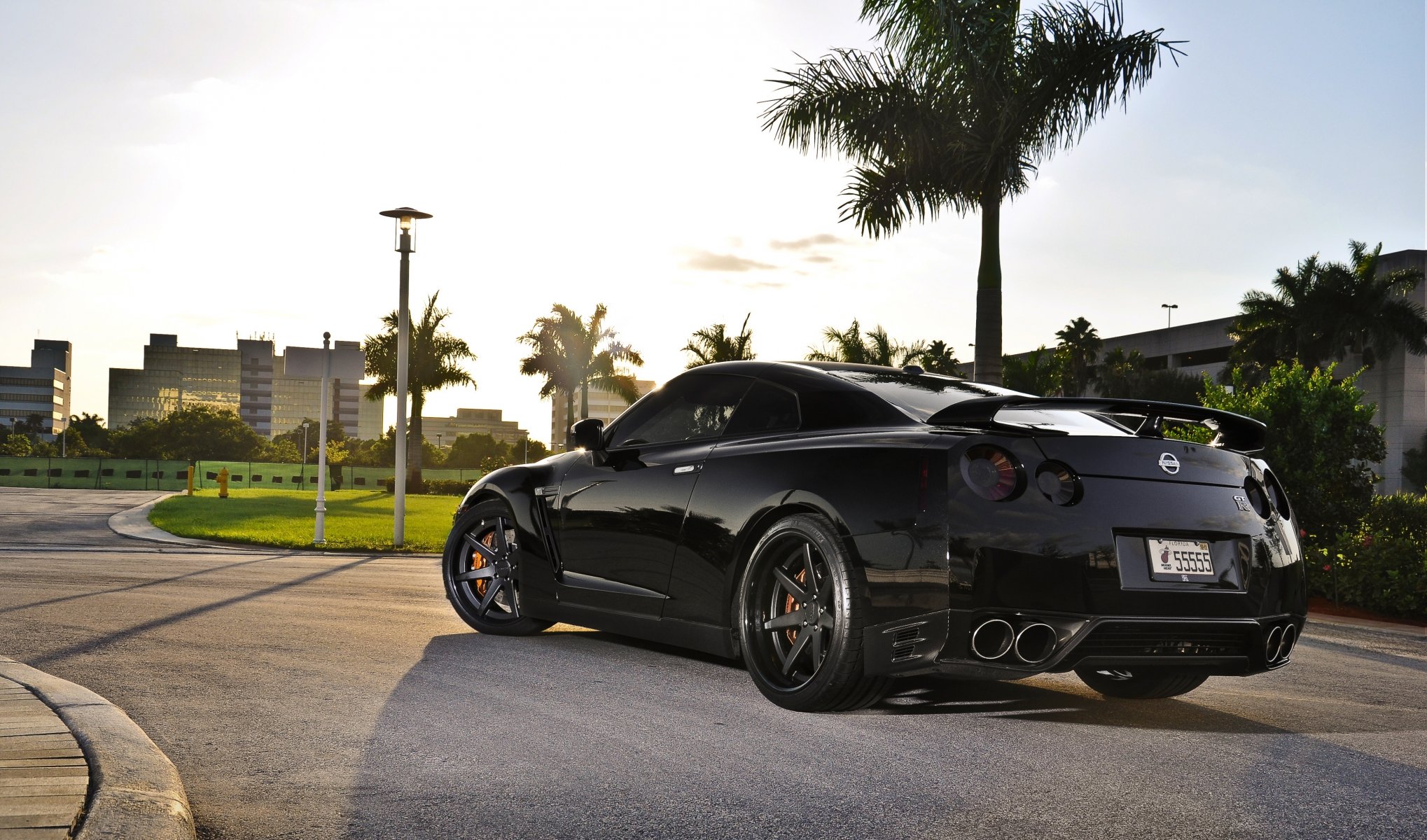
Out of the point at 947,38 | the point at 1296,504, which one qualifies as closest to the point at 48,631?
the point at 1296,504

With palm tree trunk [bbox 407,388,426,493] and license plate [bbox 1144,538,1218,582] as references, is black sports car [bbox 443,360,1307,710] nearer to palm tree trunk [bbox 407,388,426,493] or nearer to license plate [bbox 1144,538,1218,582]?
license plate [bbox 1144,538,1218,582]

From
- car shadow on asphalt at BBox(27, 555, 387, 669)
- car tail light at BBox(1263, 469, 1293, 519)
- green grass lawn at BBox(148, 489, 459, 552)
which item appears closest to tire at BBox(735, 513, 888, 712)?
car tail light at BBox(1263, 469, 1293, 519)

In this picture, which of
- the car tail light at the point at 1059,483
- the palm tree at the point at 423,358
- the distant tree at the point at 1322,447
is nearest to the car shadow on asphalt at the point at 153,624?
the car tail light at the point at 1059,483

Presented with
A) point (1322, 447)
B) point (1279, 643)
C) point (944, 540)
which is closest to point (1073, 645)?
point (944, 540)

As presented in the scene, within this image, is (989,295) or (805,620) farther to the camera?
(989,295)

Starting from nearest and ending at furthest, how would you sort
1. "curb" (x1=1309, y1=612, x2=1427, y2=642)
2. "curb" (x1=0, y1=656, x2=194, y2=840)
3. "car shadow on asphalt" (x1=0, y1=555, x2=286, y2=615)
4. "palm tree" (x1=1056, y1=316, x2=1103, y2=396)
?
1. "curb" (x1=0, y1=656, x2=194, y2=840)
2. "car shadow on asphalt" (x1=0, y1=555, x2=286, y2=615)
3. "curb" (x1=1309, y1=612, x2=1427, y2=642)
4. "palm tree" (x1=1056, y1=316, x2=1103, y2=396)

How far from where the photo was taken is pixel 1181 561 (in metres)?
4.50

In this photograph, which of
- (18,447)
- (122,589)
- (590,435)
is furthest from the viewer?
(18,447)

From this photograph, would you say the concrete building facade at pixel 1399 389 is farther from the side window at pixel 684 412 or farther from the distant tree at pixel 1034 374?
the side window at pixel 684 412

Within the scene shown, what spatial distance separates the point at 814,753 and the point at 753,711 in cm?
77

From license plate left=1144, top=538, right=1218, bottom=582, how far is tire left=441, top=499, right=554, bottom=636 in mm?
3667

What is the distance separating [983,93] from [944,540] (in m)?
14.2

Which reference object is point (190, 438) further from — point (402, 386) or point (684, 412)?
point (684, 412)

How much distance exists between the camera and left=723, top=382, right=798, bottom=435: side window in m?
5.58
